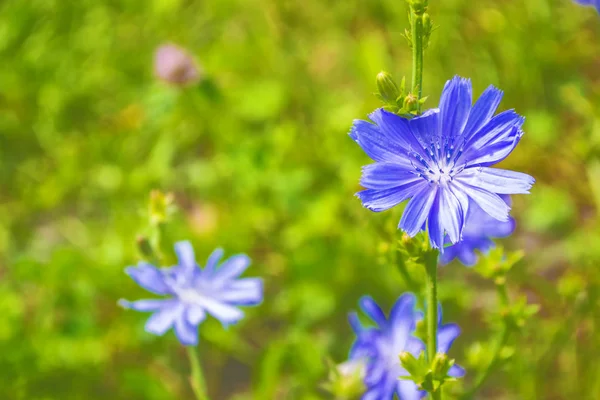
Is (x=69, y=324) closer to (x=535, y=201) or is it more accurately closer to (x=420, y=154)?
(x=420, y=154)

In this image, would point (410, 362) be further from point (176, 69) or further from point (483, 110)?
point (176, 69)

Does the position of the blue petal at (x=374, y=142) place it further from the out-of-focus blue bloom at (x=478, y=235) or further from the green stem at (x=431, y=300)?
the out-of-focus blue bloom at (x=478, y=235)

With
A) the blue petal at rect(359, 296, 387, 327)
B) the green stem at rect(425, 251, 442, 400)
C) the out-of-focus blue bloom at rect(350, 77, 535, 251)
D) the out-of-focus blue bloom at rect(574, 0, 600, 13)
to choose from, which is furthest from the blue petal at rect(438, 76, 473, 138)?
the out-of-focus blue bloom at rect(574, 0, 600, 13)

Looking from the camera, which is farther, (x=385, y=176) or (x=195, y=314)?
(x=195, y=314)

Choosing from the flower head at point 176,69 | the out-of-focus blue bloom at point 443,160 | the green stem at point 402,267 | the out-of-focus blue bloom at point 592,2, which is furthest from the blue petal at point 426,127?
the flower head at point 176,69

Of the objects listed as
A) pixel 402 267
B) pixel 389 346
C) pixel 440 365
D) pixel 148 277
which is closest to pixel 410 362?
pixel 440 365

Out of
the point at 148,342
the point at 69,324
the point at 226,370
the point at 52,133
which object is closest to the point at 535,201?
the point at 226,370

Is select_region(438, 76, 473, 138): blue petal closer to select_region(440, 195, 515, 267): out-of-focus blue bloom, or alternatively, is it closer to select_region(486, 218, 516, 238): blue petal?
select_region(440, 195, 515, 267): out-of-focus blue bloom

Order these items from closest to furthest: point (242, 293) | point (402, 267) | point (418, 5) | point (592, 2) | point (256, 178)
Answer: point (418, 5) → point (402, 267) → point (242, 293) → point (592, 2) → point (256, 178)
